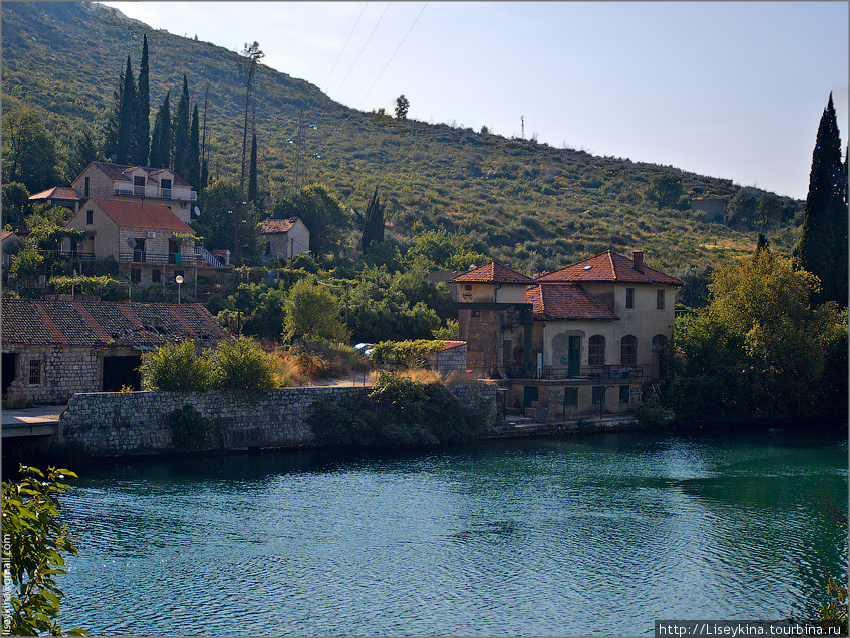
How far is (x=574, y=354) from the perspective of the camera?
42219 millimetres

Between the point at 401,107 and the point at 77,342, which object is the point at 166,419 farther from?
the point at 401,107

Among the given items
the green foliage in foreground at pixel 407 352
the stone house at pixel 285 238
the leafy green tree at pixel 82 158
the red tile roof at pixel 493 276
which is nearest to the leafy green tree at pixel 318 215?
the stone house at pixel 285 238

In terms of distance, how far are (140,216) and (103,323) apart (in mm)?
16412

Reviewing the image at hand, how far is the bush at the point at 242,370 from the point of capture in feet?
107

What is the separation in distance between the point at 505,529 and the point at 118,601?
433 inches

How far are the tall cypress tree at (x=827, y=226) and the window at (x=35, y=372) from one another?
3836cm

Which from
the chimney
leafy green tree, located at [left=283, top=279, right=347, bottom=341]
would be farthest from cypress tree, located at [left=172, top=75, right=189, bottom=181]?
the chimney

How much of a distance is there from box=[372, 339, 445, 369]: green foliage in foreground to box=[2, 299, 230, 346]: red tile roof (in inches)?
280

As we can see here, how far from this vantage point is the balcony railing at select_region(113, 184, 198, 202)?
5491 cm

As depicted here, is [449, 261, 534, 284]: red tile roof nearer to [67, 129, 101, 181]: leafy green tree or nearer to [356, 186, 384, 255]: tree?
[356, 186, 384, 255]: tree

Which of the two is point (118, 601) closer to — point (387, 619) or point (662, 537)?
point (387, 619)

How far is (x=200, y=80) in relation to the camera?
122 metres

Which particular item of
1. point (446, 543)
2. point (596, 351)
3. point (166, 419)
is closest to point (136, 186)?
point (166, 419)

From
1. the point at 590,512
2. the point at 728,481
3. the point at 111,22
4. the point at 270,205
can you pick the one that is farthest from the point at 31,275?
the point at 111,22
